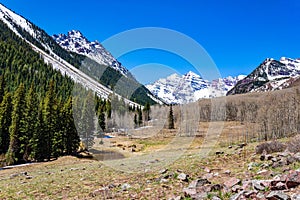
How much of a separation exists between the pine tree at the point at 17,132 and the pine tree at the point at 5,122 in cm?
304

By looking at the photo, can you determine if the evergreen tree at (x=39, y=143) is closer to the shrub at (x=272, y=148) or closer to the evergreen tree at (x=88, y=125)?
the evergreen tree at (x=88, y=125)

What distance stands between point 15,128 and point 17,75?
5845 inches

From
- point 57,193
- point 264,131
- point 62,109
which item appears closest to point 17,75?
point 62,109

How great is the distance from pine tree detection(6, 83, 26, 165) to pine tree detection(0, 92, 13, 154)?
304cm

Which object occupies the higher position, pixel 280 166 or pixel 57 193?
pixel 280 166

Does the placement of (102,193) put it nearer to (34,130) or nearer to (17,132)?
(34,130)

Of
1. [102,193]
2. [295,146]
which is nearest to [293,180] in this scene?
[102,193]

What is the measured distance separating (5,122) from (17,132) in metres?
6.52

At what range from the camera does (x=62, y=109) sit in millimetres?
59812

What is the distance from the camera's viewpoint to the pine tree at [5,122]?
186 ft

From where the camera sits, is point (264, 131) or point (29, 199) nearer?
point (29, 199)

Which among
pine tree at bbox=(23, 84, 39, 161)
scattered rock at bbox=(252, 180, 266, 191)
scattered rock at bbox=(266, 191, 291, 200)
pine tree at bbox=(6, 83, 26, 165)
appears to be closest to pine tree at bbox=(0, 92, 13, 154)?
pine tree at bbox=(6, 83, 26, 165)

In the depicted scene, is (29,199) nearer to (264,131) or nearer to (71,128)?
(71,128)

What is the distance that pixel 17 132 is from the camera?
175ft
